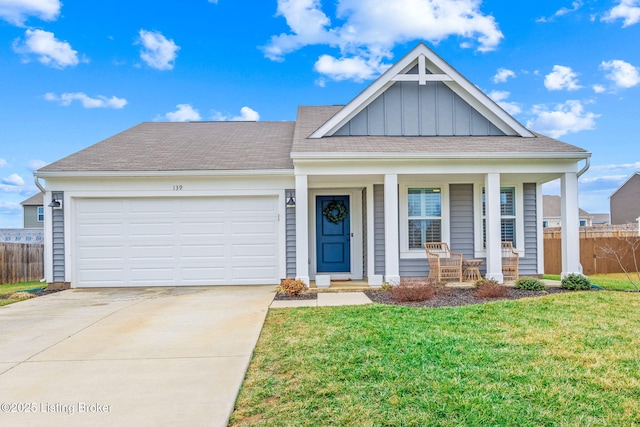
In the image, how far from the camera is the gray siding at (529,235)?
397 inches

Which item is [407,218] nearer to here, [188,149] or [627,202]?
[188,149]

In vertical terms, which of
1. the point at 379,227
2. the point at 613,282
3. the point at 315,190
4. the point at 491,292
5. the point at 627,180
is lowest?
the point at 613,282

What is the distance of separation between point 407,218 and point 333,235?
1919mm

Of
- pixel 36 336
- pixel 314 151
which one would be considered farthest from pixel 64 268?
pixel 314 151

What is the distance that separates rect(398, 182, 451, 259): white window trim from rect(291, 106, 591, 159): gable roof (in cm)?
114

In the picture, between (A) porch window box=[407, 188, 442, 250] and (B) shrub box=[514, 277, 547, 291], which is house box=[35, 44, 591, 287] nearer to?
(A) porch window box=[407, 188, 442, 250]

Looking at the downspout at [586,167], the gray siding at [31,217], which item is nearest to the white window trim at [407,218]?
the downspout at [586,167]

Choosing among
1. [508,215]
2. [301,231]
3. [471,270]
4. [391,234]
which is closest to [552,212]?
[508,215]

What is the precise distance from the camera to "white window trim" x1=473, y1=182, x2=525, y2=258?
32.6 feet

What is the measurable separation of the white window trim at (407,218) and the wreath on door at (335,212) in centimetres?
149

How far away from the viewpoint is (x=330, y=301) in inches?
287

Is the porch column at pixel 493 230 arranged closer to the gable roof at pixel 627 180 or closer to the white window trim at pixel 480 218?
the white window trim at pixel 480 218

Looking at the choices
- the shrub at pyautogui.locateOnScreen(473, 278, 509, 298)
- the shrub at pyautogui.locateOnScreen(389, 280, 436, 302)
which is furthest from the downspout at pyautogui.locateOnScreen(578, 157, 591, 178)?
the shrub at pyautogui.locateOnScreen(389, 280, 436, 302)

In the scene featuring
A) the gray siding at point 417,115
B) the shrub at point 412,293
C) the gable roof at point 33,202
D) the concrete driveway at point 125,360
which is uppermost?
the gray siding at point 417,115
